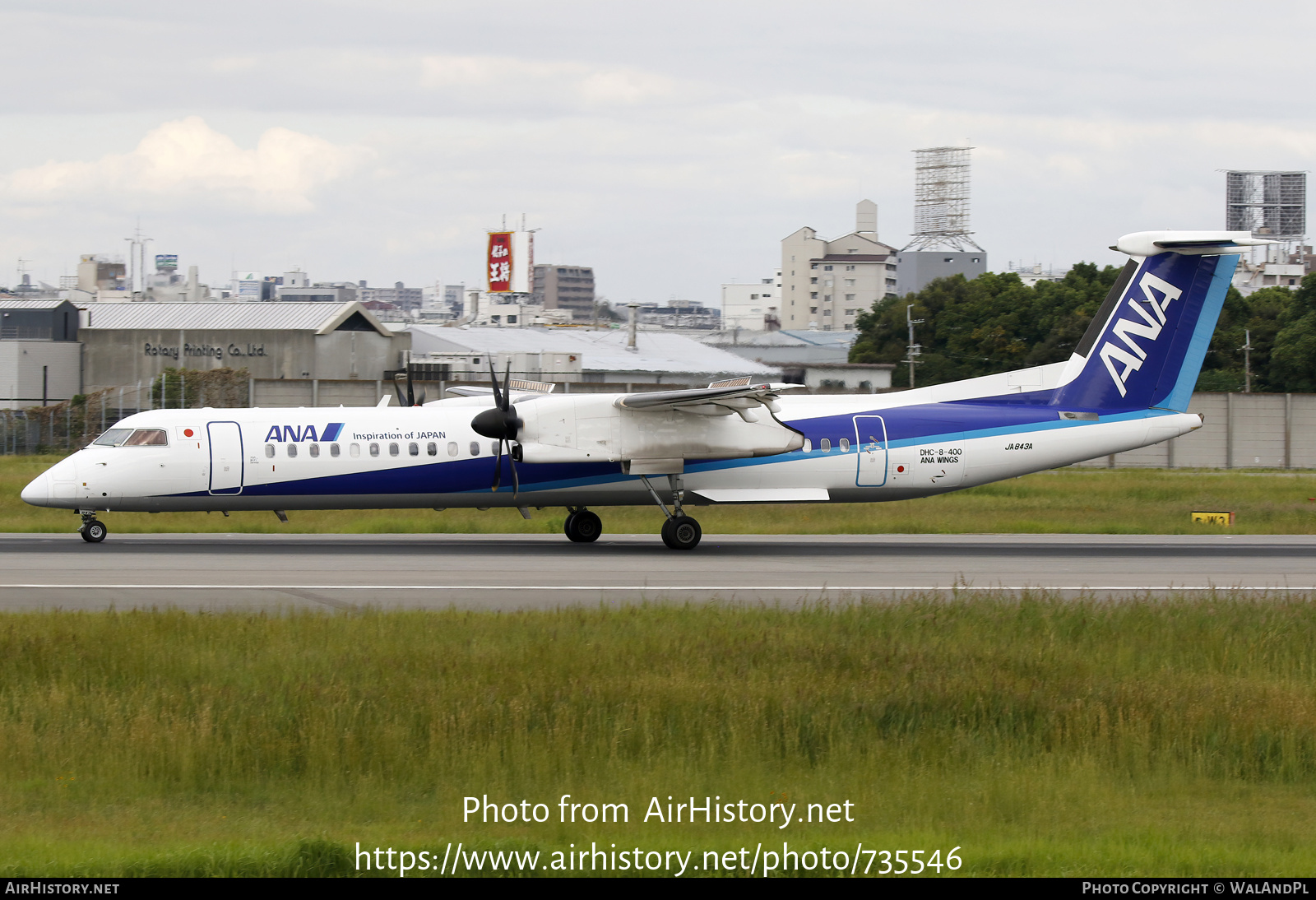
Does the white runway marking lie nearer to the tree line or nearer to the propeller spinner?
the propeller spinner

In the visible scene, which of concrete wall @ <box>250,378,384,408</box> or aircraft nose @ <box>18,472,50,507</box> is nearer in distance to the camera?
aircraft nose @ <box>18,472,50,507</box>

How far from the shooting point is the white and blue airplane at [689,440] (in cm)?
2208

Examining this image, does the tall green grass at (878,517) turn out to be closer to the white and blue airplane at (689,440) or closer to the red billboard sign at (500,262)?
the white and blue airplane at (689,440)

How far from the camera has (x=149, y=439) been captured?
73.2 ft

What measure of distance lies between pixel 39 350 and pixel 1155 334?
79.3m

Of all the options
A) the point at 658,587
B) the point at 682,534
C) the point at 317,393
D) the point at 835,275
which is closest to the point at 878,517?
the point at 682,534

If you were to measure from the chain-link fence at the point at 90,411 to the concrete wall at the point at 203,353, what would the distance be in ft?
94.6

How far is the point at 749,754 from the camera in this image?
9.54 meters

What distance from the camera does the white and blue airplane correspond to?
2208 cm

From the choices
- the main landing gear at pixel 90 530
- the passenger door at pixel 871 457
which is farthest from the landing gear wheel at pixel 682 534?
the main landing gear at pixel 90 530

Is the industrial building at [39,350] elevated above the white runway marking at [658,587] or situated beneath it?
elevated above

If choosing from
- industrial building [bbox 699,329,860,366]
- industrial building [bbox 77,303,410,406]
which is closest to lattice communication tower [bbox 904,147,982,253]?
industrial building [bbox 699,329,860,366]

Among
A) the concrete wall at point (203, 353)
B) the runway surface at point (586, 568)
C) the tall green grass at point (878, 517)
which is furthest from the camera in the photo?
the concrete wall at point (203, 353)

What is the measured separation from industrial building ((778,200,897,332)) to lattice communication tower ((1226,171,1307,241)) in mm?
56942
